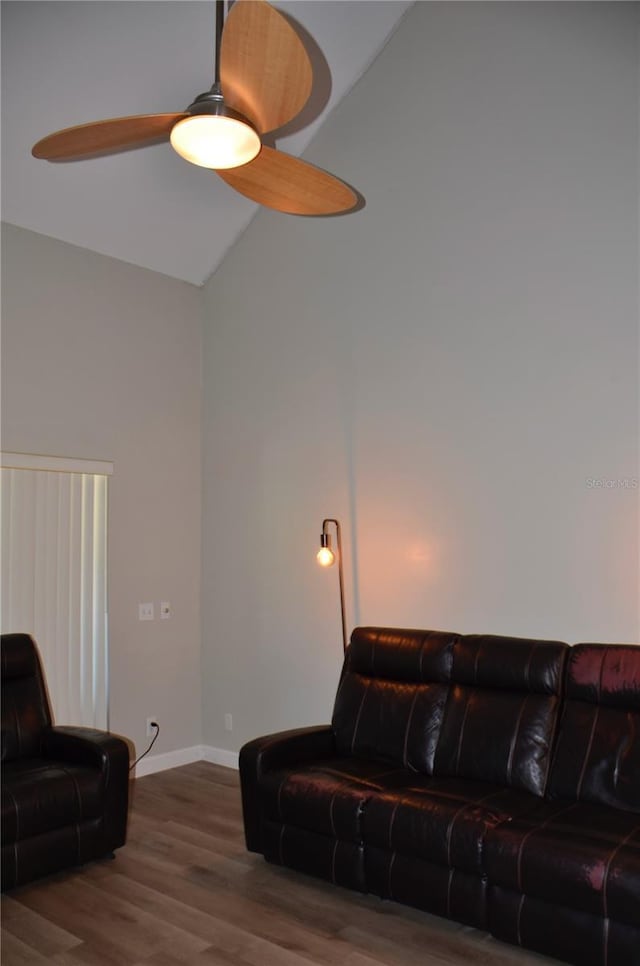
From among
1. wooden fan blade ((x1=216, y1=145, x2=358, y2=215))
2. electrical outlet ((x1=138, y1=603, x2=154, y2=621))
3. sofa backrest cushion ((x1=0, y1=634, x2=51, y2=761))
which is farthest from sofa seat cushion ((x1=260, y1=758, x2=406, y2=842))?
wooden fan blade ((x1=216, y1=145, x2=358, y2=215))

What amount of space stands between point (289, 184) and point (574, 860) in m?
2.58

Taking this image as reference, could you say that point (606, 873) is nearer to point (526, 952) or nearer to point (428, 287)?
point (526, 952)

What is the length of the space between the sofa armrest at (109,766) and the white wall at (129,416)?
1.09m

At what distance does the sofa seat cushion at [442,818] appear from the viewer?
2.72 meters

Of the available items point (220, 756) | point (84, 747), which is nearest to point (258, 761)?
point (84, 747)

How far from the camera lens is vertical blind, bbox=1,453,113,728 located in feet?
14.1

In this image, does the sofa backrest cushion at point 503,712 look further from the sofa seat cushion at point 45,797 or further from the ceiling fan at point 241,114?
the ceiling fan at point 241,114

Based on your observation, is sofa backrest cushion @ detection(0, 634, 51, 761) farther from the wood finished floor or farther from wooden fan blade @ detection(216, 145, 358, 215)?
wooden fan blade @ detection(216, 145, 358, 215)

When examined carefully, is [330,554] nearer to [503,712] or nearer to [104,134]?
[503,712]

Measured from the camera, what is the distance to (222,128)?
246 centimetres

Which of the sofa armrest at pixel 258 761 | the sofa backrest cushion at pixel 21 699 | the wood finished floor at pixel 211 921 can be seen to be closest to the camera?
the wood finished floor at pixel 211 921

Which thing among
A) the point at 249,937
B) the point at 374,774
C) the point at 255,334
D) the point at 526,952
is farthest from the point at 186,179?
the point at 526,952

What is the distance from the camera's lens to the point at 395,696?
3.68m

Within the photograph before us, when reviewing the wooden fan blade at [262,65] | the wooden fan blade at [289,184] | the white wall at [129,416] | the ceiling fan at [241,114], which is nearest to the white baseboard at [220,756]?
the white wall at [129,416]
